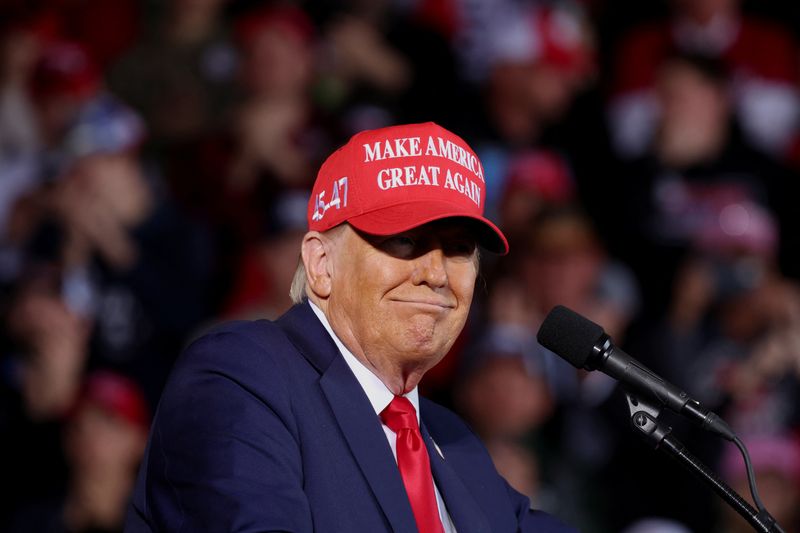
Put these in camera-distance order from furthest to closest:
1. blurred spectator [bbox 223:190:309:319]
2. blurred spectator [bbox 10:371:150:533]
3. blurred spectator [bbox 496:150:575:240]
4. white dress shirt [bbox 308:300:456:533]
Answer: blurred spectator [bbox 496:150:575:240] < blurred spectator [bbox 223:190:309:319] < blurred spectator [bbox 10:371:150:533] < white dress shirt [bbox 308:300:456:533]

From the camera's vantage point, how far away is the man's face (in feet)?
7.86

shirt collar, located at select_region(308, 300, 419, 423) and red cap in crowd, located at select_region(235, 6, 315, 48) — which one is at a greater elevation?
red cap in crowd, located at select_region(235, 6, 315, 48)

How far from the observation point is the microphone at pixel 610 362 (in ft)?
7.18

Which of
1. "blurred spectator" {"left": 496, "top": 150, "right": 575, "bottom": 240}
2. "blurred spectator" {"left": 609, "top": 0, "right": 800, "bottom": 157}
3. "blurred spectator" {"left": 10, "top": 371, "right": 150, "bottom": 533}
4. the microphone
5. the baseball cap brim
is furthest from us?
"blurred spectator" {"left": 609, "top": 0, "right": 800, "bottom": 157}

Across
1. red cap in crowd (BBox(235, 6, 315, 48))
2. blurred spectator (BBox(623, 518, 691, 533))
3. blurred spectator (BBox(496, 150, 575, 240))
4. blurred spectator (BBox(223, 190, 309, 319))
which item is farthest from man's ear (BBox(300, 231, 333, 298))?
A: red cap in crowd (BBox(235, 6, 315, 48))

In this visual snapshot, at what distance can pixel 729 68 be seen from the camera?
20.4ft

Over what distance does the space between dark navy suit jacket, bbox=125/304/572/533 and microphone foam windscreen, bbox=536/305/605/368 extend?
0.34 m

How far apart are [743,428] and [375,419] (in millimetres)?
2974

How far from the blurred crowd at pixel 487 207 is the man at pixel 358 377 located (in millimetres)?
2644

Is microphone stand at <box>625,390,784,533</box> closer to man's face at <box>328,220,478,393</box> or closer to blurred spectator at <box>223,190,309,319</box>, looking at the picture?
man's face at <box>328,220,478,393</box>

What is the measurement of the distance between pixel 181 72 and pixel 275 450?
481cm

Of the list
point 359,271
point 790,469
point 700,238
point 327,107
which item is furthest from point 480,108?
point 359,271

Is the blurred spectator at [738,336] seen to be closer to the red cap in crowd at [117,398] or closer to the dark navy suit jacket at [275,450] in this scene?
the red cap in crowd at [117,398]

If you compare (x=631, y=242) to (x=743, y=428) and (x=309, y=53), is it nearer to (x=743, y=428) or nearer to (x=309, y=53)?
(x=743, y=428)
